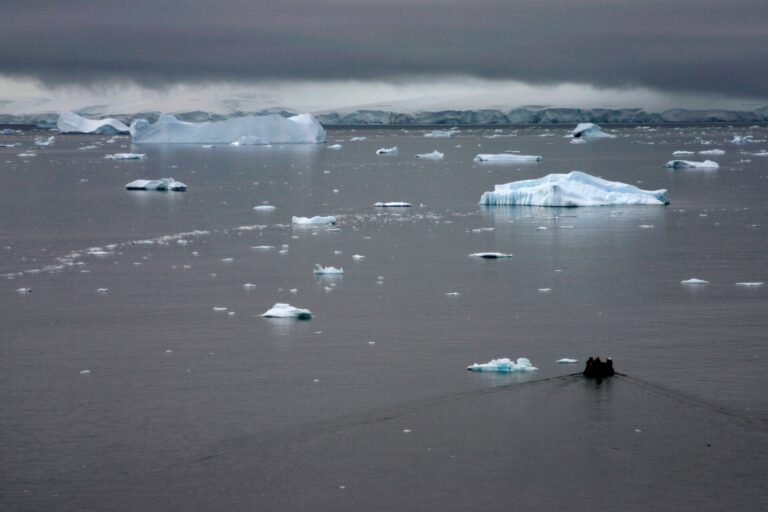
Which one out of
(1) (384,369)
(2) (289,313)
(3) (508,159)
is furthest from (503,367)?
(3) (508,159)

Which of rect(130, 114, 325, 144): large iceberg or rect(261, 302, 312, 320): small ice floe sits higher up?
rect(130, 114, 325, 144): large iceberg

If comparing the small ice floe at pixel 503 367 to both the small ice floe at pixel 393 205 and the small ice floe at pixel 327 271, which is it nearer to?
the small ice floe at pixel 327 271

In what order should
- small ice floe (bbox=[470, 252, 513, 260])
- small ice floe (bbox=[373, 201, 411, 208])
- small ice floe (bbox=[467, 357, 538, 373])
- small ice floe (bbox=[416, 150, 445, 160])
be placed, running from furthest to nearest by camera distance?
small ice floe (bbox=[416, 150, 445, 160]), small ice floe (bbox=[373, 201, 411, 208]), small ice floe (bbox=[470, 252, 513, 260]), small ice floe (bbox=[467, 357, 538, 373])

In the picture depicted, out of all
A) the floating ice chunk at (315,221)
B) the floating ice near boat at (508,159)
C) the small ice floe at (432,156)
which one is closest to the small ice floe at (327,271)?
the floating ice chunk at (315,221)

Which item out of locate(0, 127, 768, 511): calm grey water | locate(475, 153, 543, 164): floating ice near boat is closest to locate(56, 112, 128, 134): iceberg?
locate(475, 153, 543, 164): floating ice near boat

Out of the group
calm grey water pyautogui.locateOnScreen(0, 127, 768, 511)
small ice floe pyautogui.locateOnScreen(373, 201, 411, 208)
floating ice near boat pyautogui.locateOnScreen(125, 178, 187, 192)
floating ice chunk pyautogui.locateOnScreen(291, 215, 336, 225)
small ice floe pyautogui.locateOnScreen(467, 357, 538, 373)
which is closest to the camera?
calm grey water pyautogui.locateOnScreen(0, 127, 768, 511)

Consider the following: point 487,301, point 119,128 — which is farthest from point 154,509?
point 119,128

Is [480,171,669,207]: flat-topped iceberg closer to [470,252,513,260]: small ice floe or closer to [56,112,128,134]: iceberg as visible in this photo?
[470,252,513,260]: small ice floe
